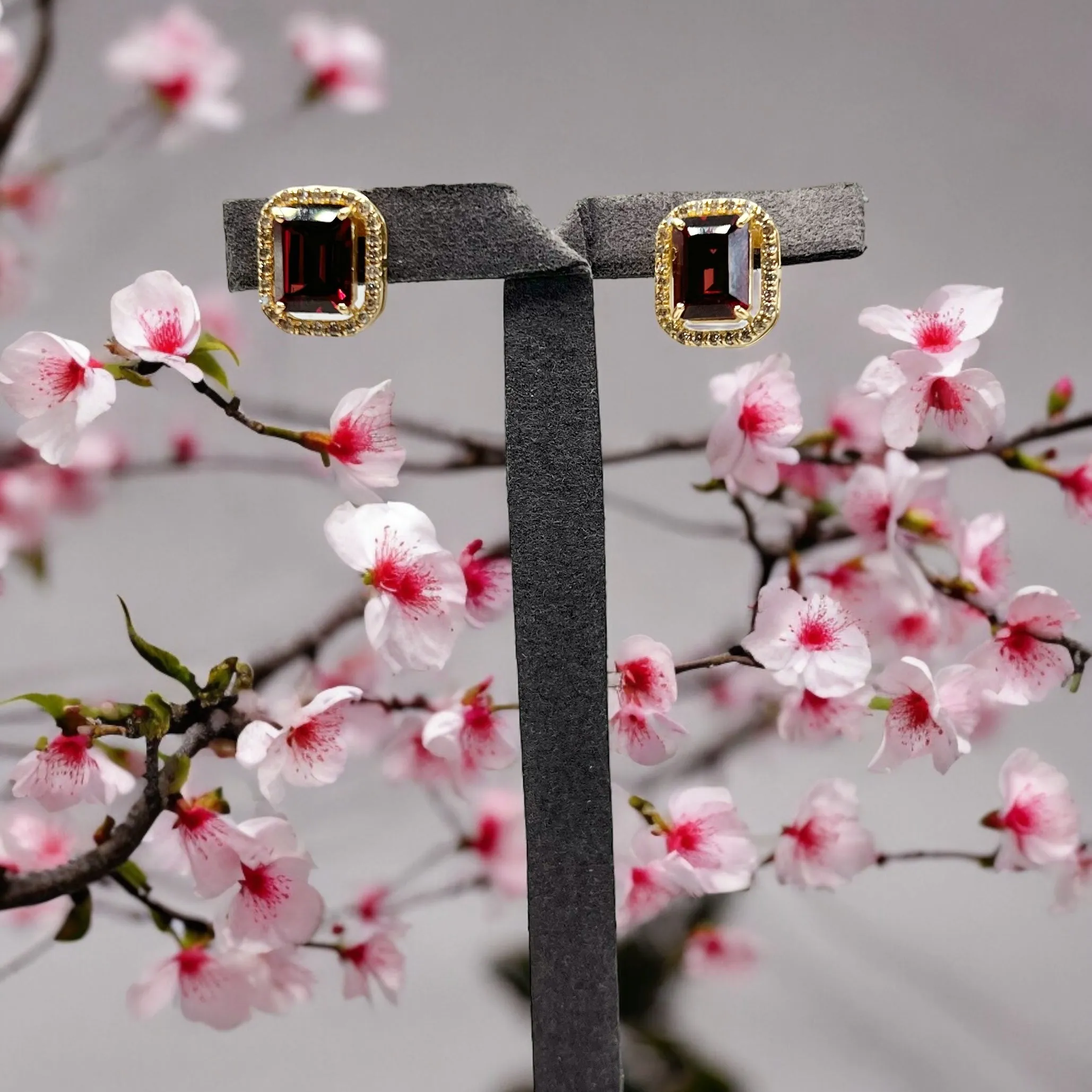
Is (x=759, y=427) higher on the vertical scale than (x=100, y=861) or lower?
higher

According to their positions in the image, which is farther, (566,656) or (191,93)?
(191,93)

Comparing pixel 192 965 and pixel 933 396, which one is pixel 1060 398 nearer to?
pixel 933 396

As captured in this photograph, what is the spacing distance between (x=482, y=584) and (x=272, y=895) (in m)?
0.16

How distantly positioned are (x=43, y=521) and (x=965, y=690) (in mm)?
539

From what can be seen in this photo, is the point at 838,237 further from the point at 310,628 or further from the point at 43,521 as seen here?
the point at 43,521

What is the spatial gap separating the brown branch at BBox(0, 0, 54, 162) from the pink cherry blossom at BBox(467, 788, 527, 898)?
0.43m

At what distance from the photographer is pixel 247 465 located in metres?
0.70

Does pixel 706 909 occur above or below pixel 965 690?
below

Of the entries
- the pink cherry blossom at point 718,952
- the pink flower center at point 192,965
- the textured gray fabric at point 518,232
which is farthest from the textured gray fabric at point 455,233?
the pink cherry blossom at point 718,952

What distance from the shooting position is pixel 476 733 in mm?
506

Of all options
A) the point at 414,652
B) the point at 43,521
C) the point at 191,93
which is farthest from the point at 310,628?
the point at 191,93

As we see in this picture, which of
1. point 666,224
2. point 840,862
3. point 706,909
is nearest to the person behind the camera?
point 666,224

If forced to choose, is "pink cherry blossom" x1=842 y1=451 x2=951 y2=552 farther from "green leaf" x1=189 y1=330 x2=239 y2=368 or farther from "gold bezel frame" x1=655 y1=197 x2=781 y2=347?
"green leaf" x1=189 y1=330 x2=239 y2=368

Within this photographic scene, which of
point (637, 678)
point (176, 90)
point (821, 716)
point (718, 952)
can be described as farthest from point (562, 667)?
point (176, 90)
